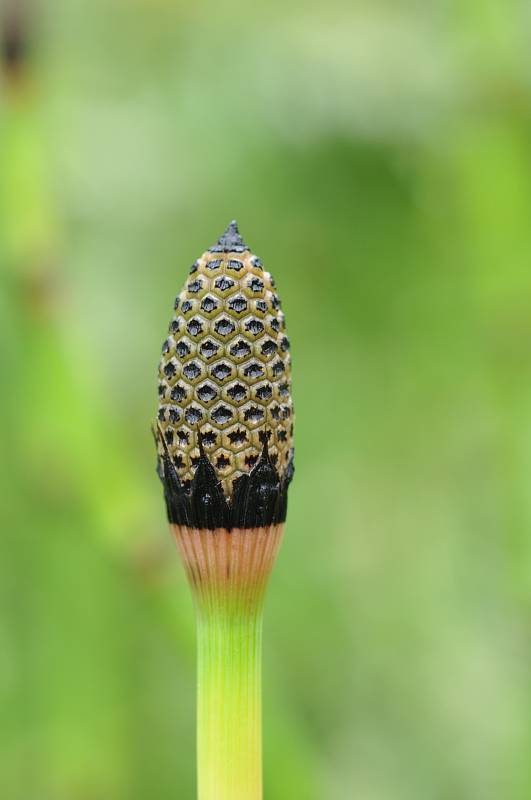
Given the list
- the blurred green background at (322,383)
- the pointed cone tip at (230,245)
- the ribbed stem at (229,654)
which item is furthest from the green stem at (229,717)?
the blurred green background at (322,383)

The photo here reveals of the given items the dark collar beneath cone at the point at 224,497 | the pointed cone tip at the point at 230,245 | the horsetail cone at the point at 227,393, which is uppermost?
the pointed cone tip at the point at 230,245

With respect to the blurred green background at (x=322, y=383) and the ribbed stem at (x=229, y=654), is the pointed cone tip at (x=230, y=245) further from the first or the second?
the blurred green background at (x=322, y=383)

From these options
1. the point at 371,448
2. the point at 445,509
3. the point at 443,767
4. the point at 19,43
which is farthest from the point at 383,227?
the point at 19,43

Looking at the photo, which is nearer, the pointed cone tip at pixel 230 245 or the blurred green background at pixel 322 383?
the pointed cone tip at pixel 230 245

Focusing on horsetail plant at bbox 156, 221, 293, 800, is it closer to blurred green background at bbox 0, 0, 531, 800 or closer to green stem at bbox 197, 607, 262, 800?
green stem at bbox 197, 607, 262, 800

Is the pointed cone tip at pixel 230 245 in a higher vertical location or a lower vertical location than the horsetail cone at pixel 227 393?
higher

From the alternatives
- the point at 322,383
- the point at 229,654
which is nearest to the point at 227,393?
the point at 229,654
